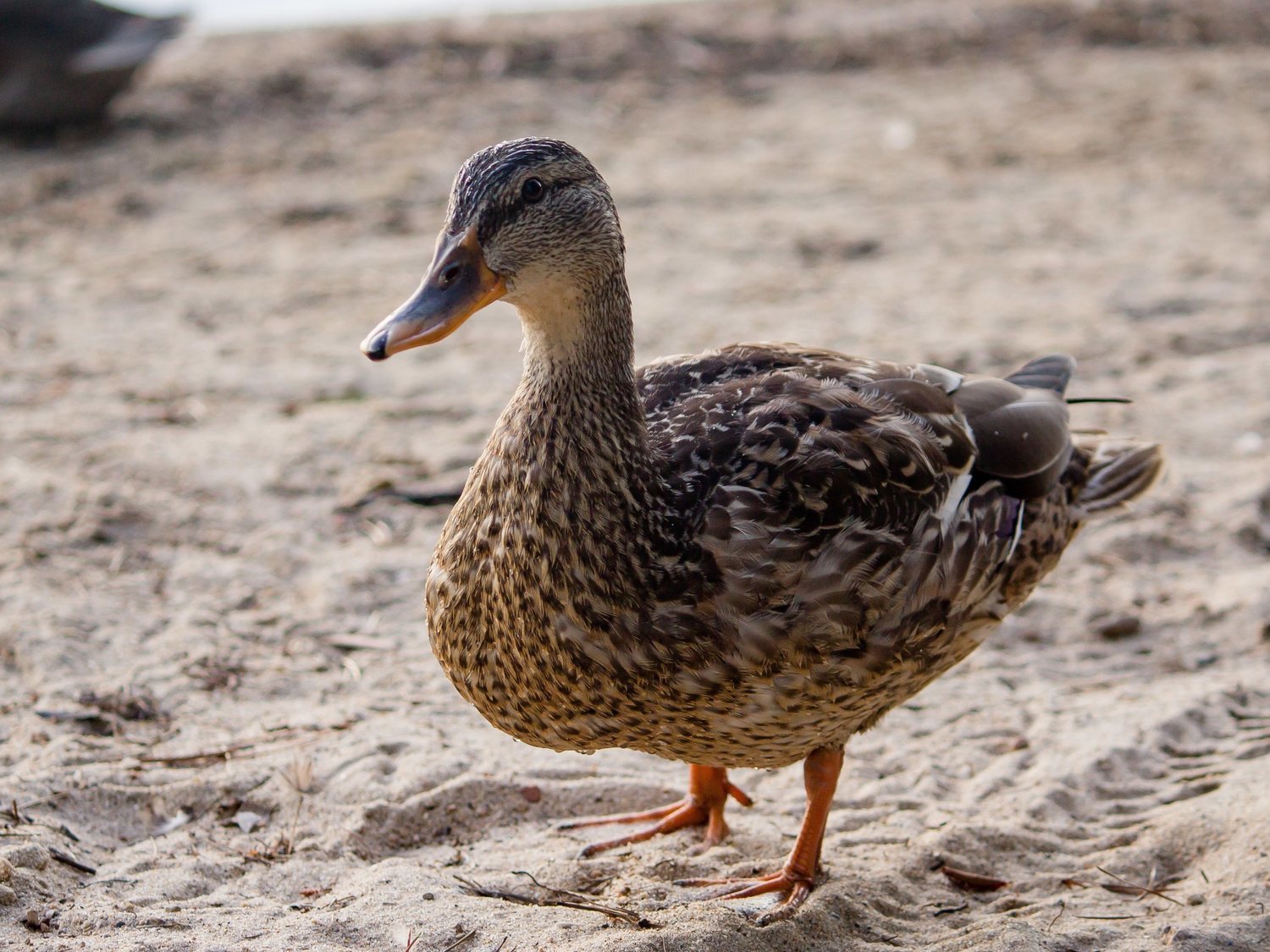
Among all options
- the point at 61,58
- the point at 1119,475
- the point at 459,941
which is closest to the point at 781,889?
the point at 459,941

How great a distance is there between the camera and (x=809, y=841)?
3359 mm

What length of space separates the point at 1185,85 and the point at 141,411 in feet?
22.0

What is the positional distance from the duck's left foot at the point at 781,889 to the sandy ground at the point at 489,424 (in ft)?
0.14

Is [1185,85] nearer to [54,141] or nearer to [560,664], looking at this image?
[54,141]

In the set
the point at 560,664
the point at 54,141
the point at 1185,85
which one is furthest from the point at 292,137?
the point at 560,664

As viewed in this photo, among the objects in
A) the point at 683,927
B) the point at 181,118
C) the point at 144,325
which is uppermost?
the point at 181,118

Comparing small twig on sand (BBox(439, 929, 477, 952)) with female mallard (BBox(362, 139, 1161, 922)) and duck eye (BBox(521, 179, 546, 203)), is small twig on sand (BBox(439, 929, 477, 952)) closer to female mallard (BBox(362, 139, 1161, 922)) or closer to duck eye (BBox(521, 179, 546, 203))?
female mallard (BBox(362, 139, 1161, 922))

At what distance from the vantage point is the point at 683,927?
10.3ft

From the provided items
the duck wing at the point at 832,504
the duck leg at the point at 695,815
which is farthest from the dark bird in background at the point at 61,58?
the duck leg at the point at 695,815

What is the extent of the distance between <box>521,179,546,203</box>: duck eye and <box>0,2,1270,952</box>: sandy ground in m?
1.49

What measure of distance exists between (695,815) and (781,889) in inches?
15.9

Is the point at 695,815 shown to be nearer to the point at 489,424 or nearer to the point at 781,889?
the point at 781,889

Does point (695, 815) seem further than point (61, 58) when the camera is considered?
No

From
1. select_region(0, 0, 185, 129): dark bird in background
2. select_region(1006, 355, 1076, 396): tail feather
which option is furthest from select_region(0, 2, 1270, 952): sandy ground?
select_region(1006, 355, 1076, 396): tail feather
